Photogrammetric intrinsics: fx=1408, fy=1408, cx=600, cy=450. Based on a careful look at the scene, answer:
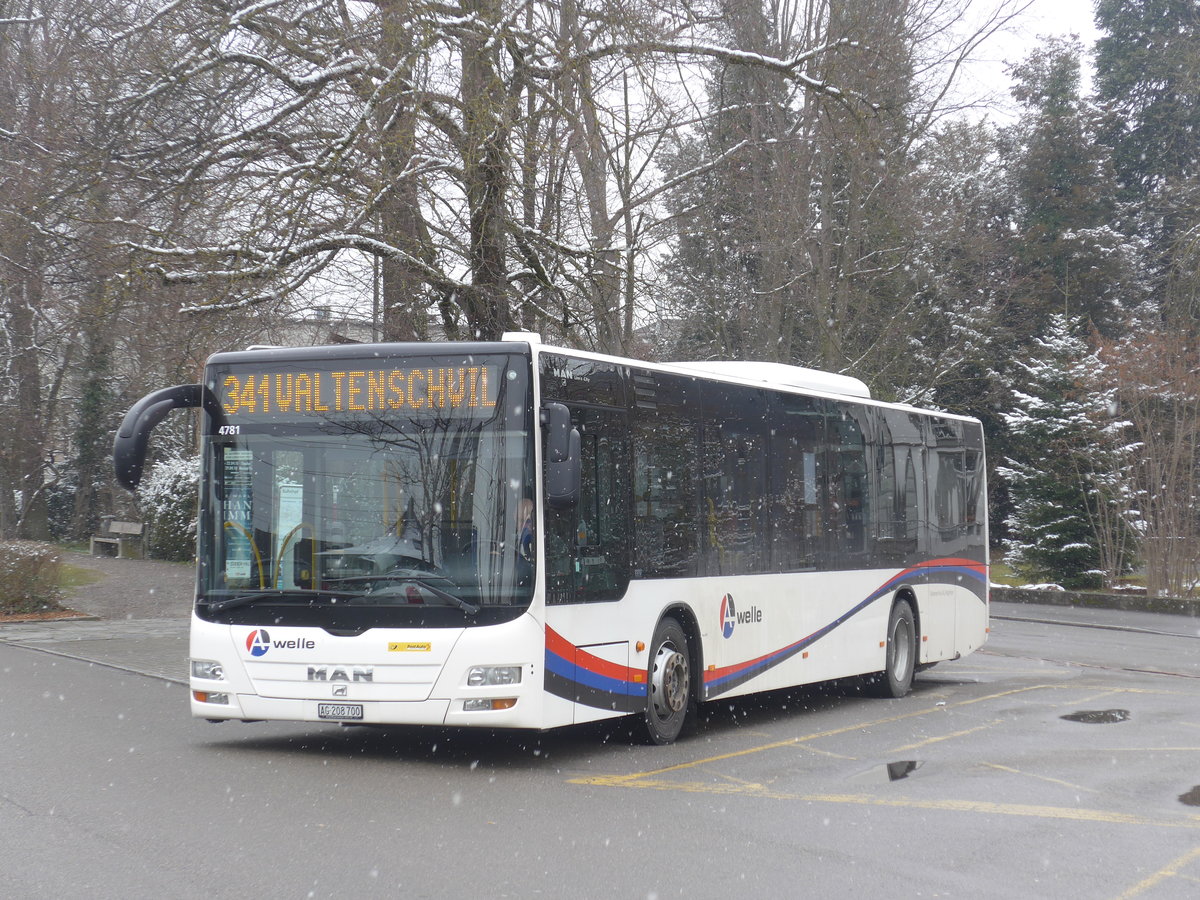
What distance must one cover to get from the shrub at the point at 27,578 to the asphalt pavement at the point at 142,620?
0.59 m

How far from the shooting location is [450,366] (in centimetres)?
982

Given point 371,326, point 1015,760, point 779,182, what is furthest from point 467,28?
point 779,182

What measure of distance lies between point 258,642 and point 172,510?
22790 millimetres

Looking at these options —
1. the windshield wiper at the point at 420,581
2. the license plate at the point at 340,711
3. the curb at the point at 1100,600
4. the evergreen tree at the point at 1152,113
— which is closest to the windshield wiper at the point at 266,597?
the windshield wiper at the point at 420,581

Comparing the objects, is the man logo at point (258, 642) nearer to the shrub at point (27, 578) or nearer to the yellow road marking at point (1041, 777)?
the yellow road marking at point (1041, 777)

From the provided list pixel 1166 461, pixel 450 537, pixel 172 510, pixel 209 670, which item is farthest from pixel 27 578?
pixel 1166 461

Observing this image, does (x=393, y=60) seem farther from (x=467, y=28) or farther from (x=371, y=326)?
(x=371, y=326)

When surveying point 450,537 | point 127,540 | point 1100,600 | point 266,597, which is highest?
point 450,537

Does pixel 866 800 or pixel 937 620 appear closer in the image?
pixel 866 800

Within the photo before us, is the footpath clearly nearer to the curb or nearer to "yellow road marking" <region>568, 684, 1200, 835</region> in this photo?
"yellow road marking" <region>568, 684, 1200, 835</region>

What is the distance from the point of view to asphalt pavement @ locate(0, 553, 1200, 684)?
55.9 feet

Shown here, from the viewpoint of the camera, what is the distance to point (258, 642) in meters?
9.82

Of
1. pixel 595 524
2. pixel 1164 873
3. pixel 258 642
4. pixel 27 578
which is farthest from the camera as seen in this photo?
pixel 27 578

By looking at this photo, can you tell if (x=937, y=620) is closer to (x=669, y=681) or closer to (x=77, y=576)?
(x=669, y=681)
